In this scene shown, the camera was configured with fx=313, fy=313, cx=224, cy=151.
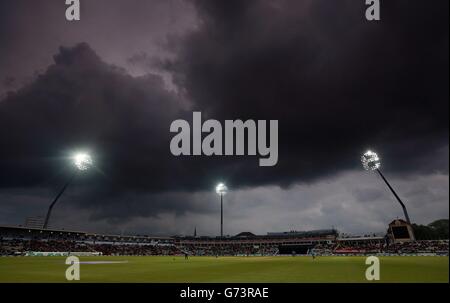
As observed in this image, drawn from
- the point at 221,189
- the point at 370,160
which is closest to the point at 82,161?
the point at 221,189

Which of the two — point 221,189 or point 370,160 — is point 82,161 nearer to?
point 221,189

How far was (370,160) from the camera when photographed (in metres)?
79.1

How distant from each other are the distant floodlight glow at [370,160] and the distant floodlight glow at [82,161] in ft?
224

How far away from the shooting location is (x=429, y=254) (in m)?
72.0

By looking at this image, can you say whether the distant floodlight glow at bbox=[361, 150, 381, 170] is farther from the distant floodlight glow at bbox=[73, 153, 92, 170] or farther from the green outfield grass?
the distant floodlight glow at bbox=[73, 153, 92, 170]

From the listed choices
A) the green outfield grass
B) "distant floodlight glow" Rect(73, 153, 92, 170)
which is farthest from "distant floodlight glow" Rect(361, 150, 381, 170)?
"distant floodlight glow" Rect(73, 153, 92, 170)

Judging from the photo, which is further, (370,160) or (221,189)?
(221,189)

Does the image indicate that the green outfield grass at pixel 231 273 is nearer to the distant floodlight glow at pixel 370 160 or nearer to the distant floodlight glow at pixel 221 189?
the distant floodlight glow at pixel 370 160

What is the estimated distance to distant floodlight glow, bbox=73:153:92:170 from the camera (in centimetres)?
7450

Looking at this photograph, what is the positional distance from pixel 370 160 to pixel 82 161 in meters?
71.5
